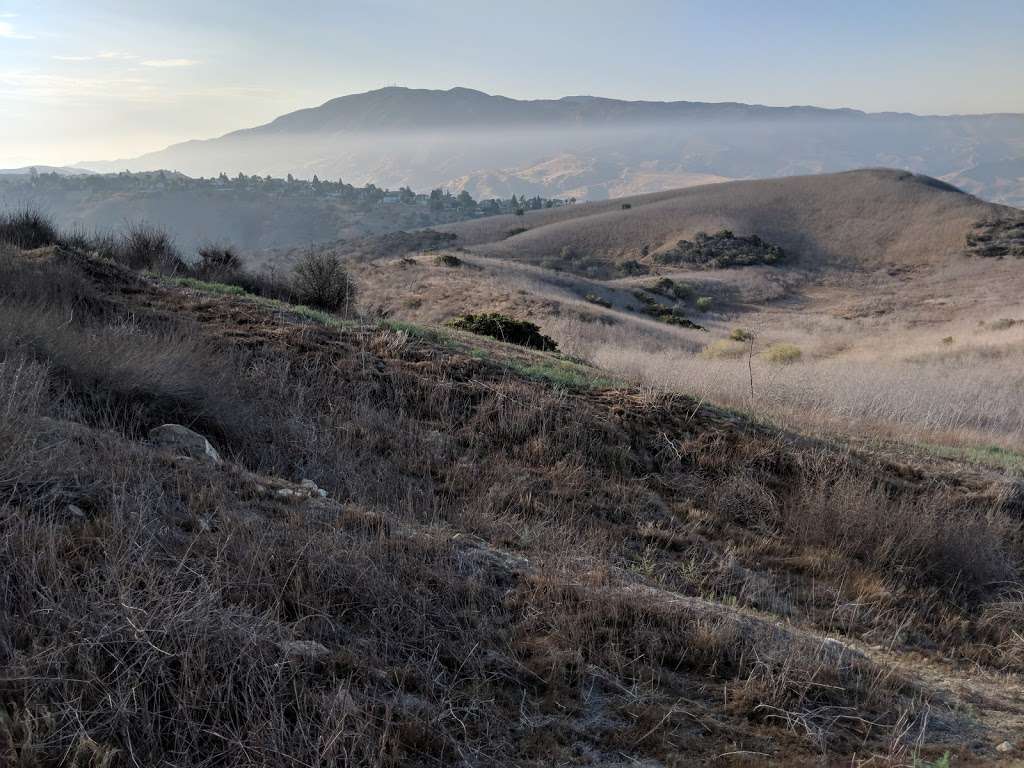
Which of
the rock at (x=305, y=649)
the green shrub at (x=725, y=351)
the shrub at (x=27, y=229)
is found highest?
the shrub at (x=27, y=229)

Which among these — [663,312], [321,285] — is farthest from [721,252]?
[321,285]

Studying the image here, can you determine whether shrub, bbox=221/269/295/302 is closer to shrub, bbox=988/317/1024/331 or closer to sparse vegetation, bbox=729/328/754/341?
sparse vegetation, bbox=729/328/754/341

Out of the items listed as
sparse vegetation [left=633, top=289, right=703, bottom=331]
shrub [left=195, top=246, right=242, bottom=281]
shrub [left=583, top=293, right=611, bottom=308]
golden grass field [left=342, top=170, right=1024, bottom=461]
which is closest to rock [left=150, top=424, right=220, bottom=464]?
golden grass field [left=342, top=170, right=1024, bottom=461]

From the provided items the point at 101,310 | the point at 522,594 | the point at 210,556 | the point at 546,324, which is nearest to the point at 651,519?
the point at 522,594

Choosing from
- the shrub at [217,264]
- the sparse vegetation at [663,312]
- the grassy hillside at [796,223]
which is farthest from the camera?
the grassy hillside at [796,223]

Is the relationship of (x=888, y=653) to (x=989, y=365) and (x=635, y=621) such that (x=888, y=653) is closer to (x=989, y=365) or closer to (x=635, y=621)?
(x=635, y=621)

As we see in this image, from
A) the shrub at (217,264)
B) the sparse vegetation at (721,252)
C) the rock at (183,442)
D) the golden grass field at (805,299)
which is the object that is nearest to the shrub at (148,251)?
the shrub at (217,264)

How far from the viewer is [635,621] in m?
3.56

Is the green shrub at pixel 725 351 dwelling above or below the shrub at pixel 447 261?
below

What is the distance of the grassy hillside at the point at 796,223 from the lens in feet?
187

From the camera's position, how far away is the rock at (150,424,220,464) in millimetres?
4863

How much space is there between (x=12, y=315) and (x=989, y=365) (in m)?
20.1

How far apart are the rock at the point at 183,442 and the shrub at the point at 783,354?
60.2 feet

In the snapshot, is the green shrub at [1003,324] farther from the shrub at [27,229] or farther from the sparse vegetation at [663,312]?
the shrub at [27,229]
